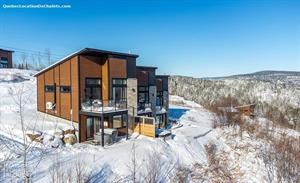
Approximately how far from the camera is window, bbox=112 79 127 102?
1630 centimetres

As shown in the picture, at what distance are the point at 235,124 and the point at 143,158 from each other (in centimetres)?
1749

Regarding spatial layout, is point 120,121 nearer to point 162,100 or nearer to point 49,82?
point 49,82

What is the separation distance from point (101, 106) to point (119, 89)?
2386mm

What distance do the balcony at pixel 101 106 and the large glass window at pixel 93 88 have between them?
60 centimetres

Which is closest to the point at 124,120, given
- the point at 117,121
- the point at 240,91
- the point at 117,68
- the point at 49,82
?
the point at 117,121

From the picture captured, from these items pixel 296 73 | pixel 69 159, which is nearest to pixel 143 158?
pixel 69 159

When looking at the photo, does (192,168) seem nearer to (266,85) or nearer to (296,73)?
(266,85)

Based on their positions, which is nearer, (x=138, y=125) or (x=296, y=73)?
(x=138, y=125)

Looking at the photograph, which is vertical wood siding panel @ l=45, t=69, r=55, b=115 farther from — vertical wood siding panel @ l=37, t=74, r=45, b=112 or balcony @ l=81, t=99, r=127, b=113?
balcony @ l=81, t=99, r=127, b=113

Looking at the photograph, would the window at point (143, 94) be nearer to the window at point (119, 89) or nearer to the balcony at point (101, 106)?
the window at point (119, 89)

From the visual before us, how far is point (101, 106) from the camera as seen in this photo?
48.9ft

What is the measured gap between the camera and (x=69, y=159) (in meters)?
10.4

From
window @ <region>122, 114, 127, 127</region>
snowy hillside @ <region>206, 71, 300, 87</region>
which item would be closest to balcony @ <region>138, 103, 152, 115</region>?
window @ <region>122, 114, 127, 127</region>

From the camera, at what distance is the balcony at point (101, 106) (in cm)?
1429
